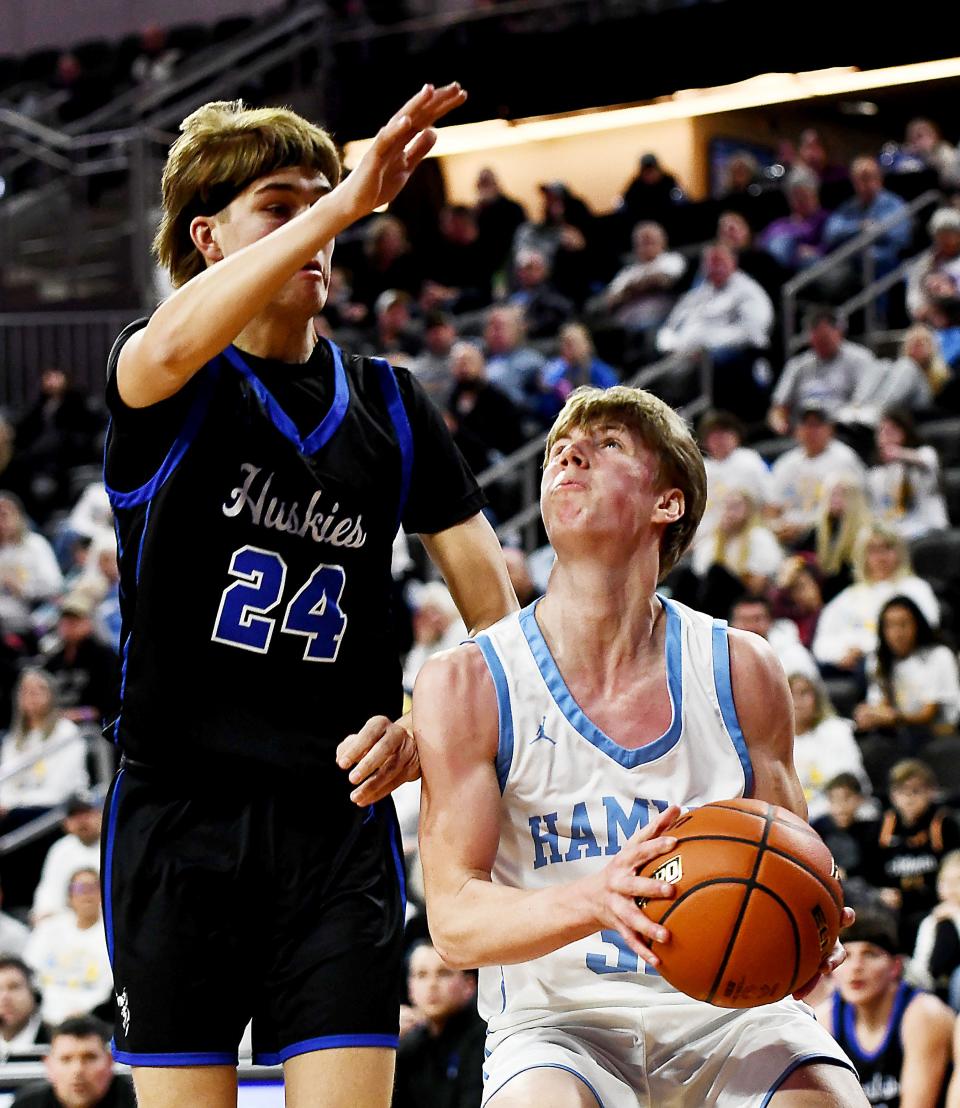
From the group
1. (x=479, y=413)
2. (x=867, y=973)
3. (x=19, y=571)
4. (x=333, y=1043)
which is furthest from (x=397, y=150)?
(x=19, y=571)

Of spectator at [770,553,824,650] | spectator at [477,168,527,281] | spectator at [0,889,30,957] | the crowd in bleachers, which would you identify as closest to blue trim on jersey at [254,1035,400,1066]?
the crowd in bleachers

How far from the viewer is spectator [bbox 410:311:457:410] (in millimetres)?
11961

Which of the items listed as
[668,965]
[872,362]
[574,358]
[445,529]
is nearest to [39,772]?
[574,358]

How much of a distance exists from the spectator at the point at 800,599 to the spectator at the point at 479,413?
2.68 metres

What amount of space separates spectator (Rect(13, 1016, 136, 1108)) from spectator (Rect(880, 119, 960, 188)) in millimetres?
8671

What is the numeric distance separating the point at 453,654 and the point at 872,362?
25.7ft

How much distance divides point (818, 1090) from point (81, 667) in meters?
7.91

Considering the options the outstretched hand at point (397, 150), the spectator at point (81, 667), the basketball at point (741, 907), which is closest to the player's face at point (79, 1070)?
the basketball at point (741, 907)

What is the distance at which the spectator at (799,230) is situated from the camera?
12453 mm

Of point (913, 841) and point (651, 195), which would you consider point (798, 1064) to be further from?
point (651, 195)

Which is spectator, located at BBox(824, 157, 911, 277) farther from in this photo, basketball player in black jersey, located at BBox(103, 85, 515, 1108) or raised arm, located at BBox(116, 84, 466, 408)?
raised arm, located at BBox(116, 84, 466, 408)

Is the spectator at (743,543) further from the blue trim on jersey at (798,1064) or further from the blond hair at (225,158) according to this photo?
the blue trim on jersey at (798,1064)

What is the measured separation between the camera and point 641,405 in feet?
10.4

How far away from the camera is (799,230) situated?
1266 cm
